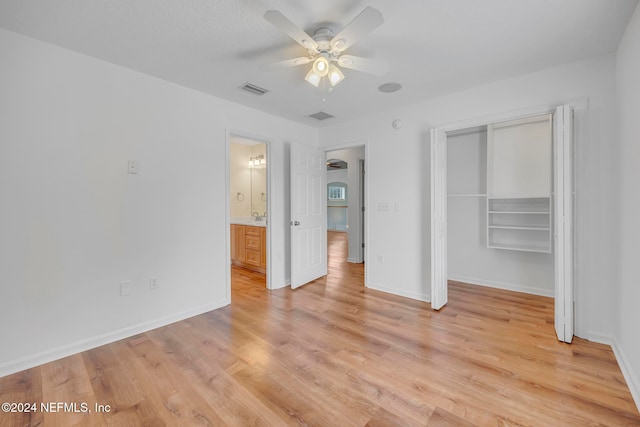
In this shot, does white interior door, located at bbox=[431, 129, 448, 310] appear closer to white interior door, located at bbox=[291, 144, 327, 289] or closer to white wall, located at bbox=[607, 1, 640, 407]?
white wall, located at bbox=[607, 1, 640, 407]

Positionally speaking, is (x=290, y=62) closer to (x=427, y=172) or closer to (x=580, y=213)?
(x=427, y=172)

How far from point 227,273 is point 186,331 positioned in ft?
2.67

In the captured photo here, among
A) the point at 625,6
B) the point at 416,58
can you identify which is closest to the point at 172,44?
the point at 416,58

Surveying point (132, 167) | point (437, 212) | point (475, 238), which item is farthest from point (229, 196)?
point (475, 238)

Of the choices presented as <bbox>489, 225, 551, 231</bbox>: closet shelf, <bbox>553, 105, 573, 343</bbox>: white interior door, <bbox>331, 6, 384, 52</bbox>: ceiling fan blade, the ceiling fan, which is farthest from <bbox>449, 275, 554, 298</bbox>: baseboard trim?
<bbox>331, 6, 384, 52</bbox>: ceiling fan blade

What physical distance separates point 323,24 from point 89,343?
→ 3105mm

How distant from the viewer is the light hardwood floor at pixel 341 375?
5.25ft

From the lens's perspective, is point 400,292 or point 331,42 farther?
point 400,292

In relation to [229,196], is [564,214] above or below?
below

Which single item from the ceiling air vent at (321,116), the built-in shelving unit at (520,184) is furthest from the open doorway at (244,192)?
the built-in shelving unit at (520,184)

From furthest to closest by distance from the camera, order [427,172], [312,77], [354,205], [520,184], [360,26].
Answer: [354,205] → [520,184] → [427,172] → [312,77] → [360,26]

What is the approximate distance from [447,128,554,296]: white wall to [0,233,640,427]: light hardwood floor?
0.76 metres

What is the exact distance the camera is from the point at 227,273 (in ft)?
11.0

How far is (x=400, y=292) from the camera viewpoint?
144 inches
